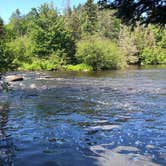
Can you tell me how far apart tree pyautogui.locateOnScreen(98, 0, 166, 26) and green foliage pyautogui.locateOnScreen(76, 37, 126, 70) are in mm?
63381

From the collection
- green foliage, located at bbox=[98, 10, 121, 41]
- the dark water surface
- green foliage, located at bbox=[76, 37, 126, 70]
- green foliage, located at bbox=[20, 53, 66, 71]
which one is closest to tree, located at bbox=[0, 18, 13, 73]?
the dark water surface

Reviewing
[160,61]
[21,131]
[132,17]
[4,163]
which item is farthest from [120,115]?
[160,61]

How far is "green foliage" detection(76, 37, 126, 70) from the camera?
235 ft

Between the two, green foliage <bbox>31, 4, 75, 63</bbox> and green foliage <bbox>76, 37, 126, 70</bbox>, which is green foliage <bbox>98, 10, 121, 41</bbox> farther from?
green foliage <bbox>76, 37, 126, 70</bbox>

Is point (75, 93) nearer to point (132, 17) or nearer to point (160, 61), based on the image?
point (132, 17)

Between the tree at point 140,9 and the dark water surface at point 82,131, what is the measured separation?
5685 millimetres

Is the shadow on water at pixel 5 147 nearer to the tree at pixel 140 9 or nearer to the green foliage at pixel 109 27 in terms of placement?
the tree at pixel 140 9

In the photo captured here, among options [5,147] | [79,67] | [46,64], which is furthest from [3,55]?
[79,67]

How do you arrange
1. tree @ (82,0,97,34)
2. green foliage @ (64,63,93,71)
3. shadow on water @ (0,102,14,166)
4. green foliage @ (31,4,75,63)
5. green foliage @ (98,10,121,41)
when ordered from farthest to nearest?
1. green foliage @ (98,10,121,41)
2. tree @ (82,0,97,34)
3. green foliage @ (31,4,75,63)
4. green foliage @ (64,63,93,71)
5. shadow on water @ (0,102,14,166)

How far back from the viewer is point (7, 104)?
24328 millimetres

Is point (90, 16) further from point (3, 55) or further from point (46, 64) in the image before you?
point (3, 55)

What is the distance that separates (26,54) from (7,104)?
5383 cm

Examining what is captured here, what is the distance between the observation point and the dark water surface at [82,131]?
12.6m

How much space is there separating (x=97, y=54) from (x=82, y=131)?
56.0 m
